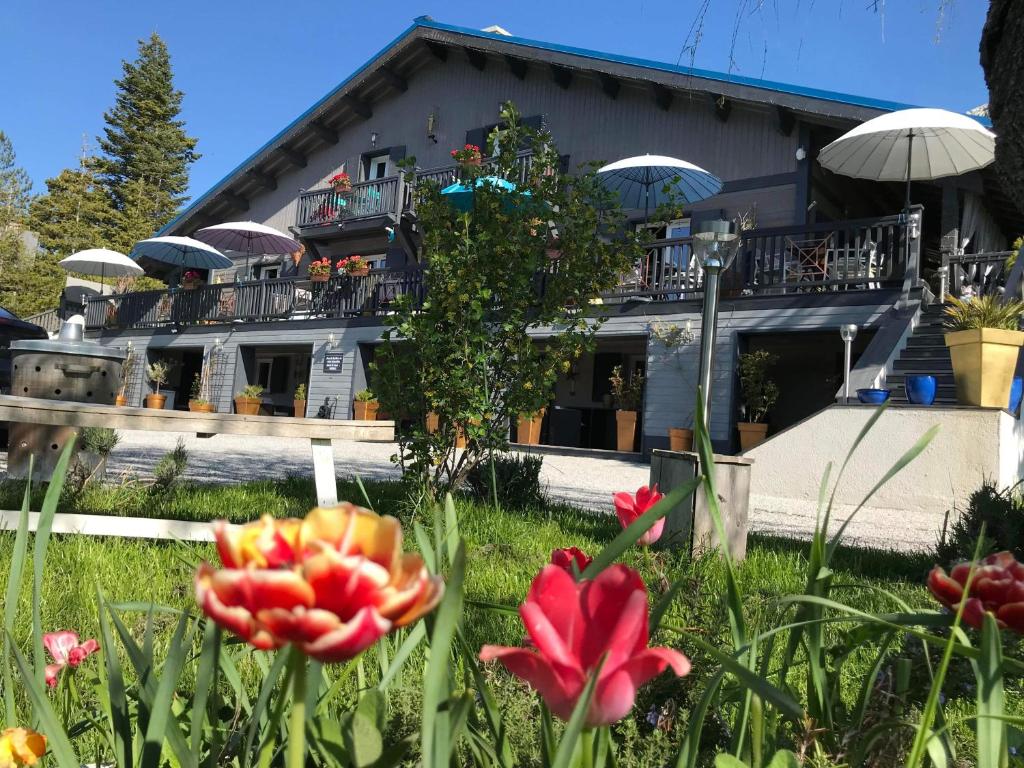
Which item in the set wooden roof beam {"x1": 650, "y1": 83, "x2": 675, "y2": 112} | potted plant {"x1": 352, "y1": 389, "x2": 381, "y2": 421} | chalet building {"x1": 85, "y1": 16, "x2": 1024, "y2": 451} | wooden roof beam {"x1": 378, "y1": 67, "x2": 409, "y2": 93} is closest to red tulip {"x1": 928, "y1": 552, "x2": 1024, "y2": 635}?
chalet building {"x1": 85, "y1": 16, "x2": 1024, "y2": 451}

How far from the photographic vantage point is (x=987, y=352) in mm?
7551

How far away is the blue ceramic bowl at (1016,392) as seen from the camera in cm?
793

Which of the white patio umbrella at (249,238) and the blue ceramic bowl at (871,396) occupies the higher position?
the white patio umbrella at (249,238)

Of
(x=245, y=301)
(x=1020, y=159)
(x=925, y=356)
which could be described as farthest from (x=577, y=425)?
(x=1020, y=159)

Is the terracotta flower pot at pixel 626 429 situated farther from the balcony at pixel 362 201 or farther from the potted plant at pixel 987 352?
the potted plant at pixel 987 352

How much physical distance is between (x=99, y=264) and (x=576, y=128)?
1531 centimetres

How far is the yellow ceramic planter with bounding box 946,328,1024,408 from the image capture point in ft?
24.8

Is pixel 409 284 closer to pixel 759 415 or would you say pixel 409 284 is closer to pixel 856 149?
pixel 759 415

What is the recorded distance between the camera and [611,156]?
16344 mm

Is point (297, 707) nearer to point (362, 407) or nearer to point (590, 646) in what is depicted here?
point (590, 646)

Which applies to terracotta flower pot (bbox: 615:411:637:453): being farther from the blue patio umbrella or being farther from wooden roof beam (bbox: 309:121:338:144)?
wooden roof beam (bbox: 309:121:338:144)

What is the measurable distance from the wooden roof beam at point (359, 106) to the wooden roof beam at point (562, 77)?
6.41 metres

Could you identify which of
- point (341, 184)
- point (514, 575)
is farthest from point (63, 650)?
point (341, 184)

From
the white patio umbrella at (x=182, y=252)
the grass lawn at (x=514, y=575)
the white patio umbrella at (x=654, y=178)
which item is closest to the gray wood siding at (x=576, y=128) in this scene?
the white patio umbrella at (x=654, y=178)
